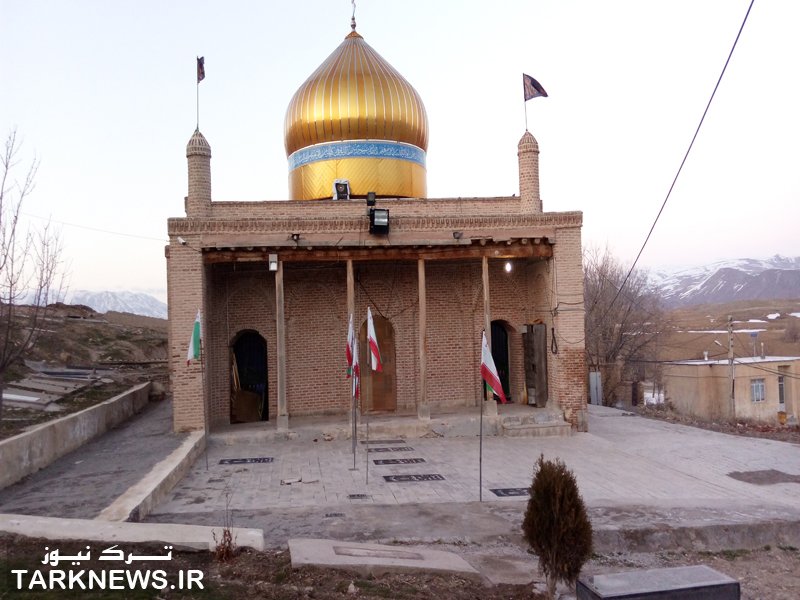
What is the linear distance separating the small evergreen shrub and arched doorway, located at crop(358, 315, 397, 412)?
12526 mm

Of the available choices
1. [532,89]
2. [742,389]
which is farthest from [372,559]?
[742,389]

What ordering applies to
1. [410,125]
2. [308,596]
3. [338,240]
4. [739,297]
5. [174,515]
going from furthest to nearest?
[739,297] → [410,125] → [338,240] → [174,515] → [308,596]

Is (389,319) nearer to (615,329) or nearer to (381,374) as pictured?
(381,374)

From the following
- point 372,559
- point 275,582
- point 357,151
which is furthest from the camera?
point 357,151

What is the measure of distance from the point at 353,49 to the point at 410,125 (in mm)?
3327

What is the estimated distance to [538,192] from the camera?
18.0m

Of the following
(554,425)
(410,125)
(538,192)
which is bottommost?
(554,425)

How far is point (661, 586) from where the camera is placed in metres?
5.30

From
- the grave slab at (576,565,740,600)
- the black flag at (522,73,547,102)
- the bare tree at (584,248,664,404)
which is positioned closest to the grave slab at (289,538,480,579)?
the grave slab at (576,565,740,600)

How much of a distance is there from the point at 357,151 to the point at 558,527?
1559 centimetres

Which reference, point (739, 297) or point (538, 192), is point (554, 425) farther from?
point (739, 297)

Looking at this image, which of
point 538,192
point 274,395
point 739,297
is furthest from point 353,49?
point 739,297

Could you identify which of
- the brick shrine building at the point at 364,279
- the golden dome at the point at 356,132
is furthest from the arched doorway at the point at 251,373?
the golden dome at the point at 356,132

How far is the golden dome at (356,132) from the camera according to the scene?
65.4ft
